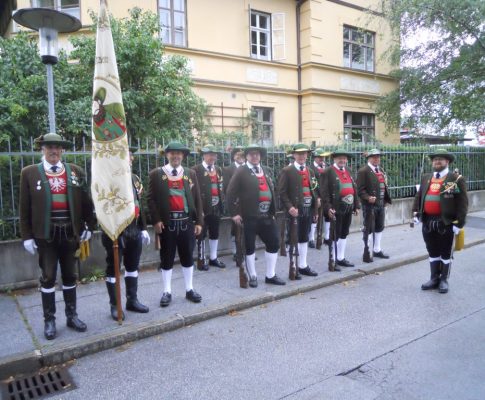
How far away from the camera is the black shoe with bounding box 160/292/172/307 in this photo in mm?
5684

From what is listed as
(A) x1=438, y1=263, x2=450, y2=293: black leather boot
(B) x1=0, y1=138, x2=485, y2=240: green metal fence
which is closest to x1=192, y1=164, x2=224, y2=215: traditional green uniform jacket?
(B) x1=0, y1=138, x2=485, y2=240: green metal fence

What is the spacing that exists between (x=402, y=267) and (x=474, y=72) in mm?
10247

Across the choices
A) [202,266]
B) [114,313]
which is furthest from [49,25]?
[202,266]

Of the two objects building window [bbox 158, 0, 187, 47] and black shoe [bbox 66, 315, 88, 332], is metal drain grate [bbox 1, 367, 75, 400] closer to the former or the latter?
black shoe [bbox 66, 315, 88, 332]

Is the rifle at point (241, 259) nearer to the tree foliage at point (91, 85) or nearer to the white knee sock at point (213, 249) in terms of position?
the white knee sock at point (213, 249)

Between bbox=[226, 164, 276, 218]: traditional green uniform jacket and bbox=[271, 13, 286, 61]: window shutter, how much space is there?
11250 millimetres

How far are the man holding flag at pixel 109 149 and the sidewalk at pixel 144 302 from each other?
2.11ft

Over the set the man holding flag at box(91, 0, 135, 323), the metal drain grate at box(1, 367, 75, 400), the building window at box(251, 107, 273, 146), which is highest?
the building window at box(251, 107, 273, 146)

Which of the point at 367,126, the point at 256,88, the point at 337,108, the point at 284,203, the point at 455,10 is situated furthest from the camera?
the point at 367,126

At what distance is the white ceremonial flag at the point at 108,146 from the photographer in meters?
4.82

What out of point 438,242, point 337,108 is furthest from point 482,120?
point 438,242

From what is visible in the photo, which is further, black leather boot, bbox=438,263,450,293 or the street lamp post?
black leather boot, bbox=438,263,450,293

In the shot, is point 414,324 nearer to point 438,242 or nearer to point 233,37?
point 438,242

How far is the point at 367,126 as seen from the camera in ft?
64.4
